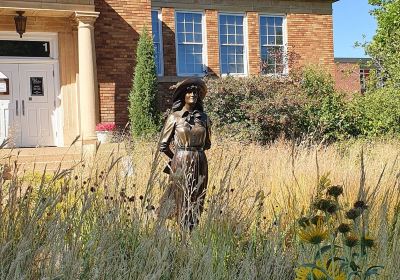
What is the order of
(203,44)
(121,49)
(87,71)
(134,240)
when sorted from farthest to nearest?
(203,44) < (121,49) < (87,71) < (134,240)

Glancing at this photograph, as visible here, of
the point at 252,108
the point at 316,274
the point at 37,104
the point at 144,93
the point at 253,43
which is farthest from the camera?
the point at 253,43

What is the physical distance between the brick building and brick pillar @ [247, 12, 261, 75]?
0.11ft

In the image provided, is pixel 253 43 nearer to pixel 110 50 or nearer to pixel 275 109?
pixel 275 109

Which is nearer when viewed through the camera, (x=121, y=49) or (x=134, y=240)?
(x=134, y=240)

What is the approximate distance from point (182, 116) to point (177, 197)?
770 mm

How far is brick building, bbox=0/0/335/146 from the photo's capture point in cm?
1491

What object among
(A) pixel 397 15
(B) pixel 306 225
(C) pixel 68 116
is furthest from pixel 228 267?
(A) pixel 397 15

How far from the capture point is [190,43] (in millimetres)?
18516

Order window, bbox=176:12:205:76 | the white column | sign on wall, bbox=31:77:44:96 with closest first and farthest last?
the white column < sign on wall, bbox=31:77:44:96 < window, bbox=176:12:205:76

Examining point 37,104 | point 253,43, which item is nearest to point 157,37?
point 253,43

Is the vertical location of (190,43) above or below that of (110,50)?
above

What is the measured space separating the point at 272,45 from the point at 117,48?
5.98 m

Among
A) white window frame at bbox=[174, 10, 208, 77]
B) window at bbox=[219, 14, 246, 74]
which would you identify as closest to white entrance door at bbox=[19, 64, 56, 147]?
white window frame at bbox=[174, 10, 208, 77]

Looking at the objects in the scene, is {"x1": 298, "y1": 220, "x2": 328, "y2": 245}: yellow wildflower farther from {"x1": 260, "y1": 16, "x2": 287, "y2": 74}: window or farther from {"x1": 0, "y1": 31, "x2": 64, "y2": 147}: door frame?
{"x1": 260, "y1": 16, "x2": 287, "y2": 74}: window
